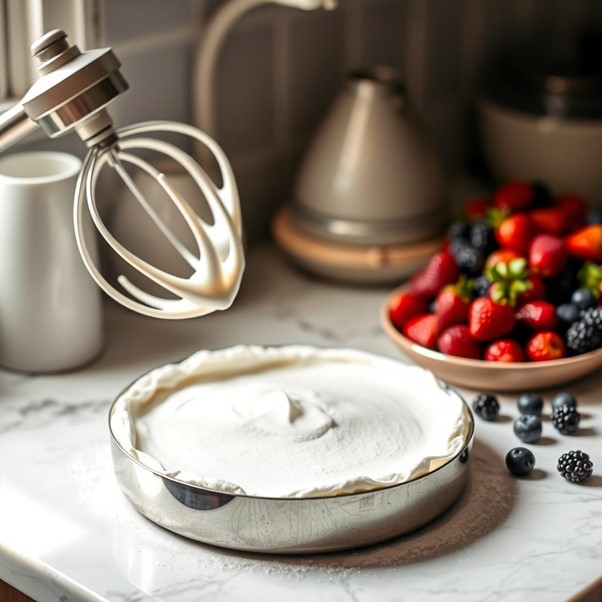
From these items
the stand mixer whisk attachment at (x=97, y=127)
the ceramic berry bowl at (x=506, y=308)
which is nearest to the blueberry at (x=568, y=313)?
the ceramic berry bowl at (x=506, y=308)

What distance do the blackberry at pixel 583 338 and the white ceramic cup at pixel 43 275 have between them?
433 mm

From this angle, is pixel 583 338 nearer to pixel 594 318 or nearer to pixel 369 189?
pixel 594 318

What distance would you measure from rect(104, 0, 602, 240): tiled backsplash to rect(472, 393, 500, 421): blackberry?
469mm

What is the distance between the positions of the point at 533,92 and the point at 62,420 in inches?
32.6

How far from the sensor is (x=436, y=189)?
1237 millimetres

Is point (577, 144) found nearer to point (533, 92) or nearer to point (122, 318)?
point (533, 92)

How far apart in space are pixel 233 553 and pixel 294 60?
0.72m

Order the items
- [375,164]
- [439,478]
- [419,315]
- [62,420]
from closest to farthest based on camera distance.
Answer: [439,478] < [62,420] < [419,315] < [375,164]

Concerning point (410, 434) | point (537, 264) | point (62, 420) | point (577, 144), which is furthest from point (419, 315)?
point (577, 144)

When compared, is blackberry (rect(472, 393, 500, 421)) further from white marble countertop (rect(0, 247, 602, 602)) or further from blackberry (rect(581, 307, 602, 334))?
blackberry (rect(581, 307, 602, 334))

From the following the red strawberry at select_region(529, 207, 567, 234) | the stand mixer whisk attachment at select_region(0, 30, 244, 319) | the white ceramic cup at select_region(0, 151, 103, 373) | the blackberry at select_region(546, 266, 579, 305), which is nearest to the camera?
the stand mixer whisk attachment at select_region(0, 30, 244, 319)

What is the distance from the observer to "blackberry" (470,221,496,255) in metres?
1.13

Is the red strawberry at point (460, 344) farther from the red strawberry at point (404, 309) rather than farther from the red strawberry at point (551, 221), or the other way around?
the red strawberry at point (551, 221)

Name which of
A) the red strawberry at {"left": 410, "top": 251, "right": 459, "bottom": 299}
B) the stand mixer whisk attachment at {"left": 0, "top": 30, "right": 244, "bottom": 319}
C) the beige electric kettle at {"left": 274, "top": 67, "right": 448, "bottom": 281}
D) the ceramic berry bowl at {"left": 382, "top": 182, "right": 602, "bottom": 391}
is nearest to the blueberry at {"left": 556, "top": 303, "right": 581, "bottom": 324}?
the ceramic berry bowl at {"left": 382, "top": 182, "right": 602, "bottom": 391}
